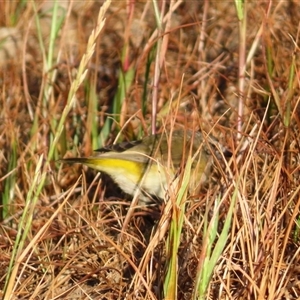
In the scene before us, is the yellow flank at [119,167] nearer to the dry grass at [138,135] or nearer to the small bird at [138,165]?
the small bird at [138,165]

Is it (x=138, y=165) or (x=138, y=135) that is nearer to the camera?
(x=138, y=165)

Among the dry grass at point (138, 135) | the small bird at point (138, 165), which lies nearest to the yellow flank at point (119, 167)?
the small bird at point (138, 165)

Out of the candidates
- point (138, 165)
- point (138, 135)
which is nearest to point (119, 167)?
point (138, 165)

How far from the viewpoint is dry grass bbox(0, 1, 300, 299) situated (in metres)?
2.75

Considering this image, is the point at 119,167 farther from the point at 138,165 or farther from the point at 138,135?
the point at 138,135

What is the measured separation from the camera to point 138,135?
4.01m

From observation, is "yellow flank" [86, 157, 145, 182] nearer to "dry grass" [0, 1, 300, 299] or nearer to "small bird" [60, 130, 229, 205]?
"small bird" [60, 130, 229, 205]

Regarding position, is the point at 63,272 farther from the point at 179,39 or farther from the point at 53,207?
the point at 179,39

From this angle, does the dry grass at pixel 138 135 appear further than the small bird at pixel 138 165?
No

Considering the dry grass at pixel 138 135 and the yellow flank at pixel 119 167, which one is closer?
the dry grass at pixel 138 135

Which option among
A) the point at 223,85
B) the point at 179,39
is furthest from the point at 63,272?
the point at 179,39

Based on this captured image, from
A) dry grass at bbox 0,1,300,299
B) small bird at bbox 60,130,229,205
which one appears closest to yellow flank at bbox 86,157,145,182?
small bird at bbox 60,130,229,205

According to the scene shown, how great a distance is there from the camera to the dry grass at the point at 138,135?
9.04 feet

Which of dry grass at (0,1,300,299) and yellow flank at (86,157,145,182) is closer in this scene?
dry grass at (0,1,300,299)
